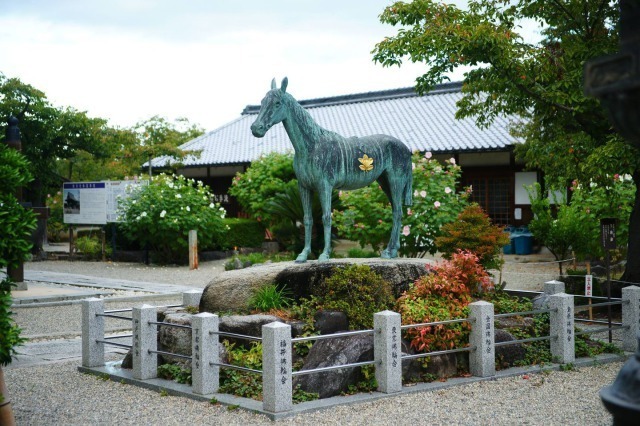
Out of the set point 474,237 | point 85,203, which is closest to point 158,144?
point 85,203

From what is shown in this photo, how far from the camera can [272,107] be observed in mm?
9578

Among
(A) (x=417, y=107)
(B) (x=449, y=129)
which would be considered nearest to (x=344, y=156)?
(B) (x=449, y=129)

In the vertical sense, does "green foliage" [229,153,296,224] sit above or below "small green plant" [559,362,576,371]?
above

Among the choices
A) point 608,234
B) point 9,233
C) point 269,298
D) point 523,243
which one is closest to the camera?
point 9,233

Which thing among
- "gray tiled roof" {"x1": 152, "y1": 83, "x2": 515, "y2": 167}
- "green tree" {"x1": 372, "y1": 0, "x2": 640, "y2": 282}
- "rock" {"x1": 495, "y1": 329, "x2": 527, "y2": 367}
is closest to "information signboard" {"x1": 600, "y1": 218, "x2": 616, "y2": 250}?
"green tree" {"x1": 372, "y1": 0, "x2": 640, "y2": 282}

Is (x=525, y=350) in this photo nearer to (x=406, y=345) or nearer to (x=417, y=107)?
(x=406, y=345)

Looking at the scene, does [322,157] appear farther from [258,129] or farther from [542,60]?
[542,60]

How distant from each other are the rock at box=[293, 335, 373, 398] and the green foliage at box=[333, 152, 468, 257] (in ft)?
29.0

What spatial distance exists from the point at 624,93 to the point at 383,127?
27892mm

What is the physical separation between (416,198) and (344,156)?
778cm

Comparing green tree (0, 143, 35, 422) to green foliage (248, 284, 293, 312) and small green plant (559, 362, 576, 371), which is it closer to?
green foliage (248, 284, 293, 312)

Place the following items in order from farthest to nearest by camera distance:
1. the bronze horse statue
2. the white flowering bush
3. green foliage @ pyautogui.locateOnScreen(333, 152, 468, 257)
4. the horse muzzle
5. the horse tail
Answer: the white flowering bush
green foliage @ pyautogui.locateOnScreen(333, 152, 468, 257)
the horse tail
the bronze horse statue
the horse muzzle

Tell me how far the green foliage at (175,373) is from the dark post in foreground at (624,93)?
6.03 m

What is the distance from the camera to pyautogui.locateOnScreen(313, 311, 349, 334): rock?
8.52 m
